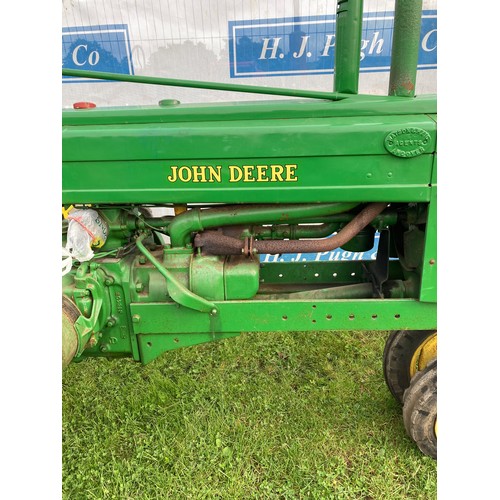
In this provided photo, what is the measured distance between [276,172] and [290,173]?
2.1 inches

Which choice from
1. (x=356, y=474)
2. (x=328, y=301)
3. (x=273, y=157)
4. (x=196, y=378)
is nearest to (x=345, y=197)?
(x=273, y=157)

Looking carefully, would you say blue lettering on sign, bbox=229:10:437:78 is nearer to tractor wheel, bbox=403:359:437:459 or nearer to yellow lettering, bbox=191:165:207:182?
yellow lettering, bbox=191:165:207:182

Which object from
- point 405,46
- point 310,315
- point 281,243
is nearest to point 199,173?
point 281,243

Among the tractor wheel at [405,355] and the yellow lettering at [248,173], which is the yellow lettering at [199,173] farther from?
the tractor wheel at [405,355]

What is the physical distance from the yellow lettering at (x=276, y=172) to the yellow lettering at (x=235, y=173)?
12 centimetres

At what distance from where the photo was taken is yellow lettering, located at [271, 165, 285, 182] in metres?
1.58

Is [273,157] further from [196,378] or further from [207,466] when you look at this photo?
[196,378]

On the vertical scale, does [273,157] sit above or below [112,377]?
above

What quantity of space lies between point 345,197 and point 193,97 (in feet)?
8.55

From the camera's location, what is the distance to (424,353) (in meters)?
2.13

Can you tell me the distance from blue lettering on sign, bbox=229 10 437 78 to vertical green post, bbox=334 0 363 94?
2.14m

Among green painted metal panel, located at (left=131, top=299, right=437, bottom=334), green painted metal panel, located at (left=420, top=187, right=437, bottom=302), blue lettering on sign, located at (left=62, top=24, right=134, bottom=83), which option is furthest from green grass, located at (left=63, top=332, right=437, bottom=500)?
blue lettering on sign, located at (left=62, top=24, right=134, bottom=83)

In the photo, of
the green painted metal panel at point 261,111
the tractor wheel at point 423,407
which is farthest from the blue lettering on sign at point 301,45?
the tractor wheel at point 423,407

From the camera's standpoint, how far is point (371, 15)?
346cm
